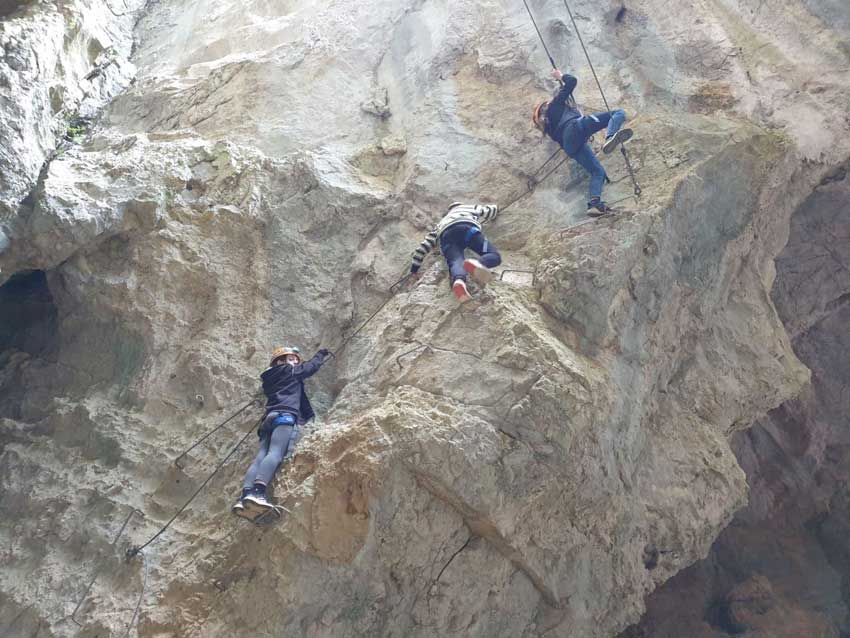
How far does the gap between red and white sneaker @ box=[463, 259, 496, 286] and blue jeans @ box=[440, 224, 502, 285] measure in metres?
0.24

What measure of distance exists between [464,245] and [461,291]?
0.61 m

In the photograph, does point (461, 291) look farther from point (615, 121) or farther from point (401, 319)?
point (615, 121)

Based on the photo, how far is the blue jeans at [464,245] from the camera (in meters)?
5.66

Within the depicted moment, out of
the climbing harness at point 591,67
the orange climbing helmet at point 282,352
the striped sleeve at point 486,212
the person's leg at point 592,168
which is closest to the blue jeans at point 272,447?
the orange climbing helmet at point 282,352

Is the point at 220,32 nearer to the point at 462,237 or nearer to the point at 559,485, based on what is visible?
the point at 462,237

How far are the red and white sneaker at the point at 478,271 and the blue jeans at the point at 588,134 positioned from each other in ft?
4.75

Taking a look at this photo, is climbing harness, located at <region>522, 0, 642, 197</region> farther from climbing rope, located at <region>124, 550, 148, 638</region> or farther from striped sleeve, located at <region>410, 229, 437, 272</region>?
climbing rope, located at <region>124, 550, 148, 638</region>

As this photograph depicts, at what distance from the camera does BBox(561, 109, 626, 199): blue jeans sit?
6.23m

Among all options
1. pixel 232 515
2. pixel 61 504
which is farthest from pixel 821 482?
pixel 61 504

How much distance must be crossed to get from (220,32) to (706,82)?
233 inches

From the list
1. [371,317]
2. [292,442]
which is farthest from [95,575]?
[371,317]

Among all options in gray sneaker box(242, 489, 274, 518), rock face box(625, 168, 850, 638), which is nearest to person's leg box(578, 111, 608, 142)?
rock face box(625, 168, 850, 638)

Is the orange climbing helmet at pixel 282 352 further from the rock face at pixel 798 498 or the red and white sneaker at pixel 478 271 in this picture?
the rock face at pixel 798 498

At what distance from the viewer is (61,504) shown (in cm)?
529
